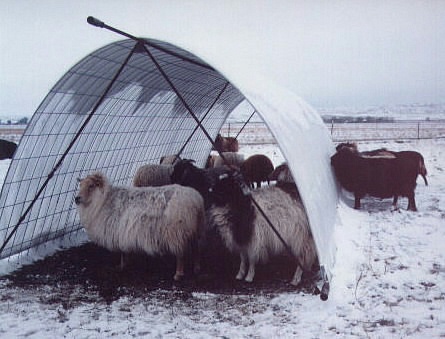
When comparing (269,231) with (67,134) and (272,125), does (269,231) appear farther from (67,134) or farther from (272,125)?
(67,134)

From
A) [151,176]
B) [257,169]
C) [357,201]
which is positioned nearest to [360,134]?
[257,169]

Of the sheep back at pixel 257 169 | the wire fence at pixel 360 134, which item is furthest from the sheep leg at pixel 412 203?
the wire fence at pixel 360 134

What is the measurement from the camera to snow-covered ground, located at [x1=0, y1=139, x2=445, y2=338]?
4.86 m

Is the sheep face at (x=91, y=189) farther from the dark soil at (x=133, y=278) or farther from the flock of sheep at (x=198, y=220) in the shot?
the dark soil at (x=133, y=278)

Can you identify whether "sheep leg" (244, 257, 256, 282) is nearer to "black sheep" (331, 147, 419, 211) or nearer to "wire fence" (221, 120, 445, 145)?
"black sheep" (331, 147, 419, 211)

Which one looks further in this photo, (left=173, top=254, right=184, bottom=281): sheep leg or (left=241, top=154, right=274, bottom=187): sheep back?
(left=241, top=154, right=274, bottom=187): sheep back

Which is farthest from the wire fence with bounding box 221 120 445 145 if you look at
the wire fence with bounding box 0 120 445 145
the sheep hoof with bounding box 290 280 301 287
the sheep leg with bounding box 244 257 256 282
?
the sheep hoof with bounding box 290 280 301 287

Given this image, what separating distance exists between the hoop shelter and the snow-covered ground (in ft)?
1.97

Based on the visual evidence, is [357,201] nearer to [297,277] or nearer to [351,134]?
[297,277]

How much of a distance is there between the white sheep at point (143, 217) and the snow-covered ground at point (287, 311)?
82 cm

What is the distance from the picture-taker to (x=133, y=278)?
22.3ft

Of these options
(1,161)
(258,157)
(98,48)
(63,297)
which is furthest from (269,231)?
(1,161)

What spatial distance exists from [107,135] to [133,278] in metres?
3.60

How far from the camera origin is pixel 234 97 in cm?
1452
